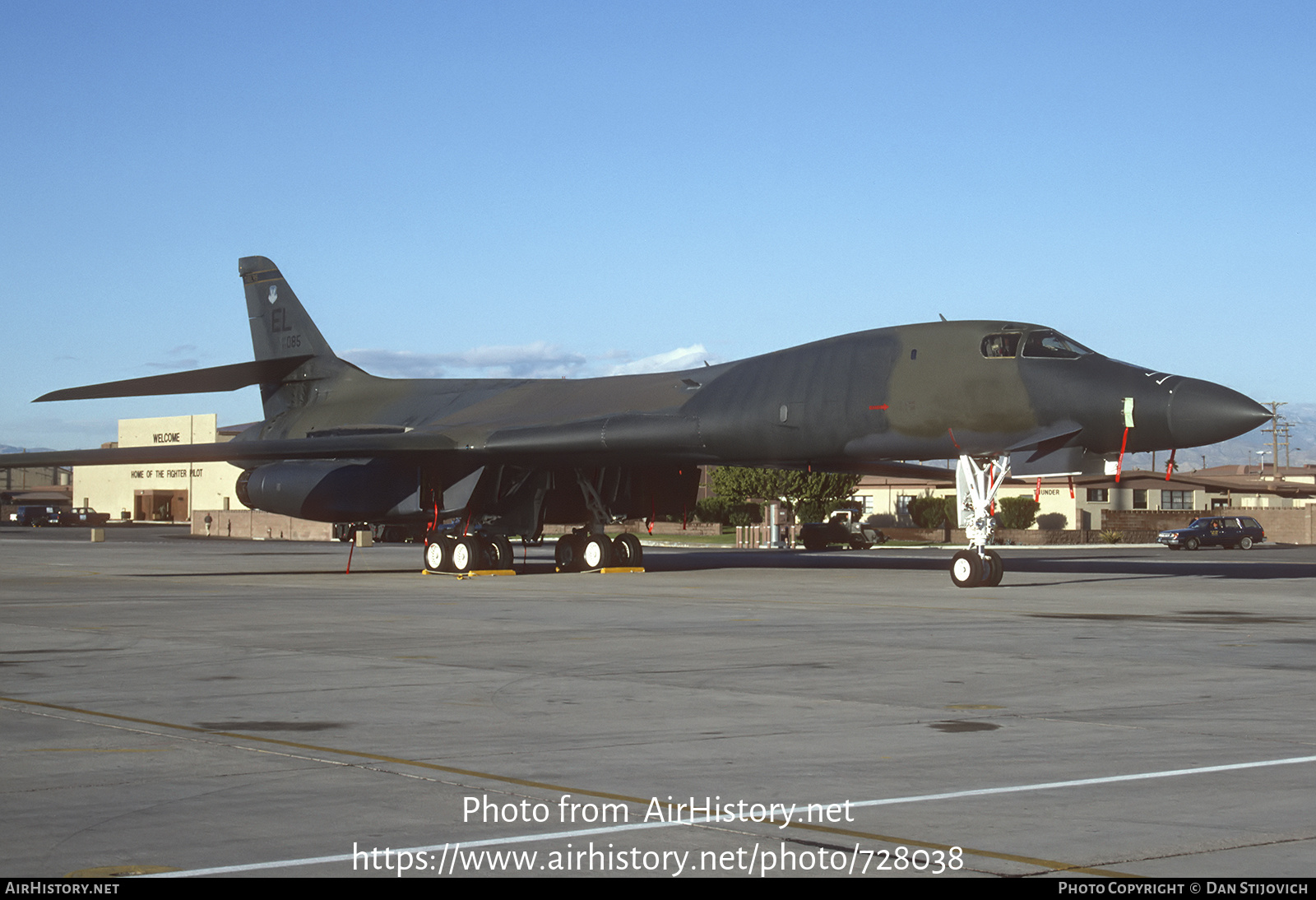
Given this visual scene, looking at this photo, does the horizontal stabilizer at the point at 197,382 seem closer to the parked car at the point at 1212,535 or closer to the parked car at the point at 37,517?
the parked car at the point at 1212,535

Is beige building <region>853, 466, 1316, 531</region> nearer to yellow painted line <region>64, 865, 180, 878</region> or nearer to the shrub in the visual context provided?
the shrub

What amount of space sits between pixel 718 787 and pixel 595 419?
67.3 feet

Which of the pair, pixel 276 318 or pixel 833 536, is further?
pixel 833 536

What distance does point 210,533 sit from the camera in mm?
74000

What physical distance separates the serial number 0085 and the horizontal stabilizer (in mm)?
27147

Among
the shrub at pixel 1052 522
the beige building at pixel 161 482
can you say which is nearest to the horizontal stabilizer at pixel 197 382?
the shrub at pixel 1052 522

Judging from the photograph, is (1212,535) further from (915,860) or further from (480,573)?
(915,860)

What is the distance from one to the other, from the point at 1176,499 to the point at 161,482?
245ft

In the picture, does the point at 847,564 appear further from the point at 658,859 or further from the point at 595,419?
the point at 658,859

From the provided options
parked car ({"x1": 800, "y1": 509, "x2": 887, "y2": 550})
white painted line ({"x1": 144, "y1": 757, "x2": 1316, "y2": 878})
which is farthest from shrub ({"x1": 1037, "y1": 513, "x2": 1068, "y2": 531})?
white painted line ({"x1": 144, "y1": 757, "x2": 1316, "y2": 878})

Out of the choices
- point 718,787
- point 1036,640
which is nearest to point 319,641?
point 1036,640

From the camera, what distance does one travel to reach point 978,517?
75.0 feet

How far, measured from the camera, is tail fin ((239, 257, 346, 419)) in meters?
33.9

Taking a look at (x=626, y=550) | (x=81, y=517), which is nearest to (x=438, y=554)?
(x=626, y=550)
